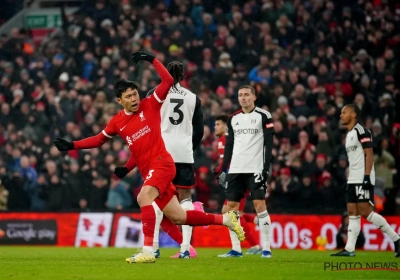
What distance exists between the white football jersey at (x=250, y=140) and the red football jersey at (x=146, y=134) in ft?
8.61

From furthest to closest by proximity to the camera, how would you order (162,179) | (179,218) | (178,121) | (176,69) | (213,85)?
(213,85) < (178,121) < (176,69) < (179,218) < (162,179)

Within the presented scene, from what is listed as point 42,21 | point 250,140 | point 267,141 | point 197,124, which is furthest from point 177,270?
point 42,21

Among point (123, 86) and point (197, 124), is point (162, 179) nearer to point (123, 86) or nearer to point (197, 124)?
point (123, 86)

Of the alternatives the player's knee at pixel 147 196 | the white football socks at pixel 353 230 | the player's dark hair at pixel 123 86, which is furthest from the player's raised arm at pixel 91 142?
the white football socks at pixel 353 230

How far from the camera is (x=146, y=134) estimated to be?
33.1ft

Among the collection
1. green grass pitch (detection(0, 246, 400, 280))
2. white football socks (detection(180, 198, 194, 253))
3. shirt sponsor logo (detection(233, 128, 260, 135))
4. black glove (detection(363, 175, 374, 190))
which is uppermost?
shirt sponsor logo (detection(233, 128, 260, 135))

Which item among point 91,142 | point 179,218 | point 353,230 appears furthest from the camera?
point 353,230

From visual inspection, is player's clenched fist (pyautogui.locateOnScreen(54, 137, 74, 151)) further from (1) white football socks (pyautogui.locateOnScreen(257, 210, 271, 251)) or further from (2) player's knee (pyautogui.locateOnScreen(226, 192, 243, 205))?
(1) white football socks (pyautogui.locateOnScreen(257, 210, 271, 251))

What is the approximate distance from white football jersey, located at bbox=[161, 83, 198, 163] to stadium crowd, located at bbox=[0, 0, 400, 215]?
6.23m

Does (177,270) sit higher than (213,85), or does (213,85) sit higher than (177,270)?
(213,85)

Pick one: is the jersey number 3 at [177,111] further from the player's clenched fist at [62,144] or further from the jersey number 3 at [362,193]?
the jersey number 3 at [362,193]

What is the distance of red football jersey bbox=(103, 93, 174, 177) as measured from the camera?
Result: 33.1 ft

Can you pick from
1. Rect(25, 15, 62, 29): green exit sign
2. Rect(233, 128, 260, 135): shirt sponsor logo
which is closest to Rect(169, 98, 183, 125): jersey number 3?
Rect(233, 128, 260, 135): shirt sponsor logo

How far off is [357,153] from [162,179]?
429cm
